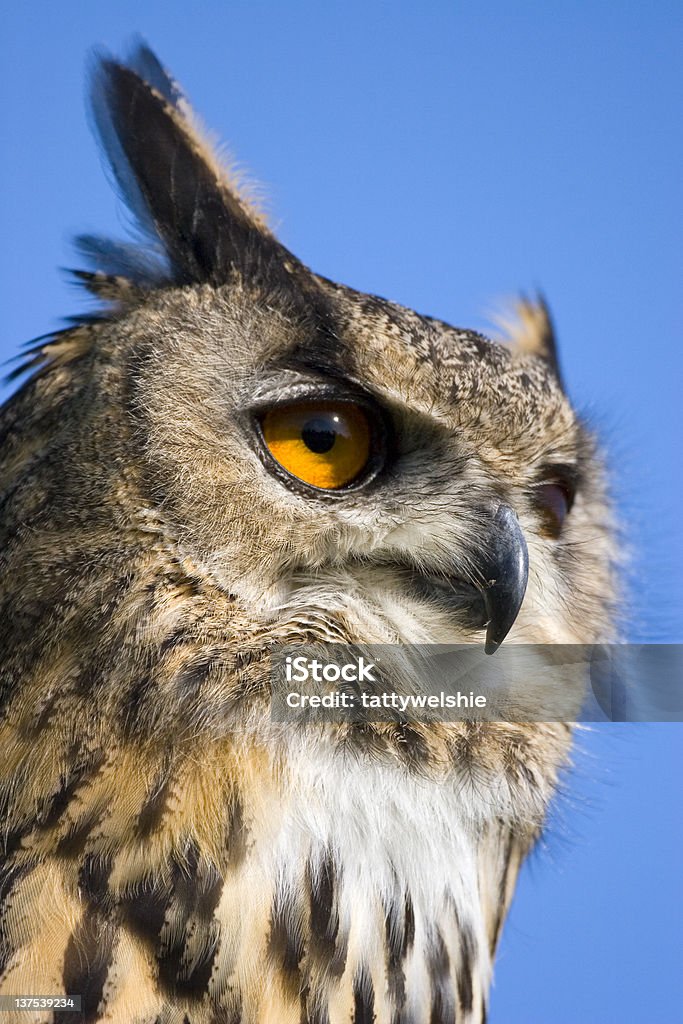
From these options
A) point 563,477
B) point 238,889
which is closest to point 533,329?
point 563,477

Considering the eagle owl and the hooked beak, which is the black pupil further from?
the hooked beak

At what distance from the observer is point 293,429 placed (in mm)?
1286

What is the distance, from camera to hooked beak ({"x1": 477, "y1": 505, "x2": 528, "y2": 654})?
1.29 metres

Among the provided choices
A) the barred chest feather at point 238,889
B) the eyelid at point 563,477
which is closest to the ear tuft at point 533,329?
the eyelid at point 563,477

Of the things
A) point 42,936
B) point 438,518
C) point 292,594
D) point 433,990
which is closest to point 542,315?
point 438,518

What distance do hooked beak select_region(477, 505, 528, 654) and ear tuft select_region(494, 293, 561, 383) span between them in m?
0.68

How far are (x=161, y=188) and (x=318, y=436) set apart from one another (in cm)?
47

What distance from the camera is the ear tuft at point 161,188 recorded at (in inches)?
57.0

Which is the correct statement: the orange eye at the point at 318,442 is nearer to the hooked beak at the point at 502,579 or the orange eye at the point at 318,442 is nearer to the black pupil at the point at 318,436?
the black pupil at the point at 318,436

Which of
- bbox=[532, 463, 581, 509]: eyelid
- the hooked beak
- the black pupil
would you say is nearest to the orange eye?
the black pupil

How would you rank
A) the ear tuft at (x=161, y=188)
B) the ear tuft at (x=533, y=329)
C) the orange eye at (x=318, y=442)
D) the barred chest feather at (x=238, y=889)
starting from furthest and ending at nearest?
the ear tuft at (x=533, y=329), the ear tuft at (x=161, y=188), the orange eye at (x=318, y=442), the barred chest feather at (x=238, y=889)

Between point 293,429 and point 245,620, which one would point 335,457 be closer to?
point 293,429

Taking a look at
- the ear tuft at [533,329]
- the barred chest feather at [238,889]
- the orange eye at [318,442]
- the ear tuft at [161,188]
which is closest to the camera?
the barred chest feather at [238,889]

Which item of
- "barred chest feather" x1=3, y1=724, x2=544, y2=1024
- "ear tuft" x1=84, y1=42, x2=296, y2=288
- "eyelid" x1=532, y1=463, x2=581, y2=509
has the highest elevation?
"ear tuft" x1=84, y1=42, x2=296, y2=288
